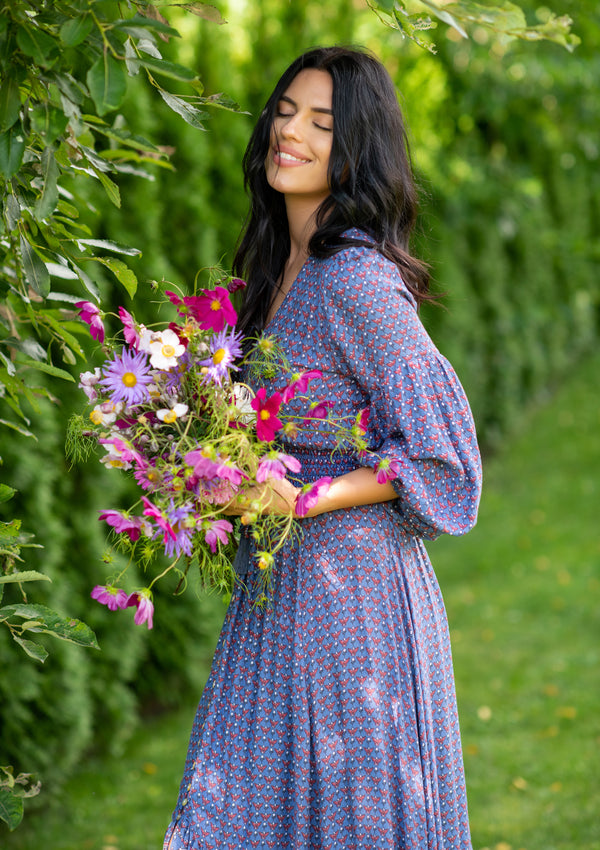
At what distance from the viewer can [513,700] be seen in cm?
409

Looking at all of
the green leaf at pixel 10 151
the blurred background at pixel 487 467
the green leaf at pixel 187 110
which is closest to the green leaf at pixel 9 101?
the green leaf at pixel 10 151

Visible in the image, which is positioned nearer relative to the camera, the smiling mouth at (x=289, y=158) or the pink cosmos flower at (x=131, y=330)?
the pink cosmos flower at (x=131, y=330)

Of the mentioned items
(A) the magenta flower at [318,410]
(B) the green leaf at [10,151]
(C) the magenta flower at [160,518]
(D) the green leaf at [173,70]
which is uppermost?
(D) the green leaf at [173,70]

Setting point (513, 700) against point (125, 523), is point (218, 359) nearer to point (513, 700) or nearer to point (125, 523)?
point (125, 523)

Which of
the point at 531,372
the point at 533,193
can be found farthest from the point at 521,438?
the point at 533,193

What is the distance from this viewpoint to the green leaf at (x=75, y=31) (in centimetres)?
118

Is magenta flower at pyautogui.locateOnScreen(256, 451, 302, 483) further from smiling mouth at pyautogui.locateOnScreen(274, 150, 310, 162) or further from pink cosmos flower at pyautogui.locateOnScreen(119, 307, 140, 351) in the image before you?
smiling mouth at pyautogui.locateOnScreen(274, 150, 310, 162)

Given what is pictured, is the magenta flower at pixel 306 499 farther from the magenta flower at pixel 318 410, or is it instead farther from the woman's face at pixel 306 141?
the woman's face at pixel 306 141

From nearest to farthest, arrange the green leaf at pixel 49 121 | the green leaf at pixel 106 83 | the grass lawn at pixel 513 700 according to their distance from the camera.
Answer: the green leaf at pixel 106 83 < the green leaf at pixel 49 121 < the grass lawn at pixel 513 700

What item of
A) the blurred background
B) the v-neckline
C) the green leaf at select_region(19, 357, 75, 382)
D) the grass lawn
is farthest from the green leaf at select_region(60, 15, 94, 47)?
the grass lawn

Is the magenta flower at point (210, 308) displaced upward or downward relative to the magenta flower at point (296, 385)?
upward

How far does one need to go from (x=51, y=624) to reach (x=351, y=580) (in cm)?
52

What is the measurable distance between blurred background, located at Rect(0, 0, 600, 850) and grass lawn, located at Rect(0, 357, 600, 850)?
1 cm

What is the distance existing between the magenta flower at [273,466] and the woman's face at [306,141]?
0.60 meters
